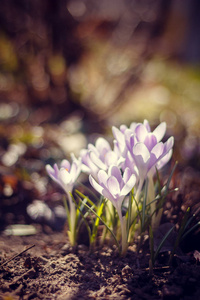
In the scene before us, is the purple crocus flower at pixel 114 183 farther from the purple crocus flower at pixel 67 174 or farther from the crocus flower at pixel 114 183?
the purple crocus flower at pixel 67 174

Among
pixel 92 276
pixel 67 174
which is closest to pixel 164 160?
pixel 67 174

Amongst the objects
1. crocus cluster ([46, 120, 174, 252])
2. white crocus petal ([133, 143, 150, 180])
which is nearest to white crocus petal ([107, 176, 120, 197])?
crocus cluster ([46, 120, 174, 252])

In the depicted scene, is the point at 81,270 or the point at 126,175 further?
the point at 81,270

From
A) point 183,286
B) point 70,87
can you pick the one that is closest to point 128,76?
point 70,87

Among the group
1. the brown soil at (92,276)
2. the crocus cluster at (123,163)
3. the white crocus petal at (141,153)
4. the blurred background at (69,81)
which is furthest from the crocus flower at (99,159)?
the blurred background at (69,81)

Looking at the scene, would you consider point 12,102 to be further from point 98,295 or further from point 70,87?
point 98,295

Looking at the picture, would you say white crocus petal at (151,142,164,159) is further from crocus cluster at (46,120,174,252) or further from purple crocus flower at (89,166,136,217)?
purple crocus flower at (89,166,136,217)
